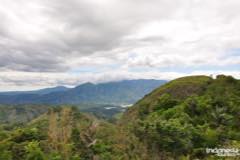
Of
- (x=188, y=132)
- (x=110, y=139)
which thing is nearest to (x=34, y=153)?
(x=110, y=139)

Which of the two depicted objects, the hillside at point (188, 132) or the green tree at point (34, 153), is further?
the hillside at point (188, 132)

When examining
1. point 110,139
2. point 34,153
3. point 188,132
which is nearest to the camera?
point 34,153

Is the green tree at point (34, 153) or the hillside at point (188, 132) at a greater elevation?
the green tree at point (34, 153)

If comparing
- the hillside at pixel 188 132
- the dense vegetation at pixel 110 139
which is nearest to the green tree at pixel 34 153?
the dense vegetation at pixel 110 139

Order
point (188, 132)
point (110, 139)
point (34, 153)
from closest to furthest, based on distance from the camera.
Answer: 1. point (34, 153)
2. point (110, 139)
3. point (188, 132)

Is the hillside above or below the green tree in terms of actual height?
below

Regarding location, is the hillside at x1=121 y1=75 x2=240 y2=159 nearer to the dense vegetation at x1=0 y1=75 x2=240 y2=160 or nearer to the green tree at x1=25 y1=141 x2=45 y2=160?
the dense vegetation at x1=0 y1=75 x2=240 y2=160

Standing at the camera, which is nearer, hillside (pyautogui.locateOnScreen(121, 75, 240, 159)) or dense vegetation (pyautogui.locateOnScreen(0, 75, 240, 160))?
dense vegetation (pyautogui.locateOnScreen(0, 75, 240, 160))

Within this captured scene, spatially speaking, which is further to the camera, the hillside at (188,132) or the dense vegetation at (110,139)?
the hillside at (188,132)

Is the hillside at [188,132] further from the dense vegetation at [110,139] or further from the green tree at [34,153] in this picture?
the green tree at [34,153]

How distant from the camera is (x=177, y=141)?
14008mm

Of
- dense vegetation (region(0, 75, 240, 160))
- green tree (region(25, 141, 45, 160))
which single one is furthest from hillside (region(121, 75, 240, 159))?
green tree (region(25, 141, 45, 160))

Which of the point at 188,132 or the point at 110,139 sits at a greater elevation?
the point at 110,139

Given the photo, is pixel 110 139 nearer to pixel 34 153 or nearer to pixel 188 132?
pixel 34 153
